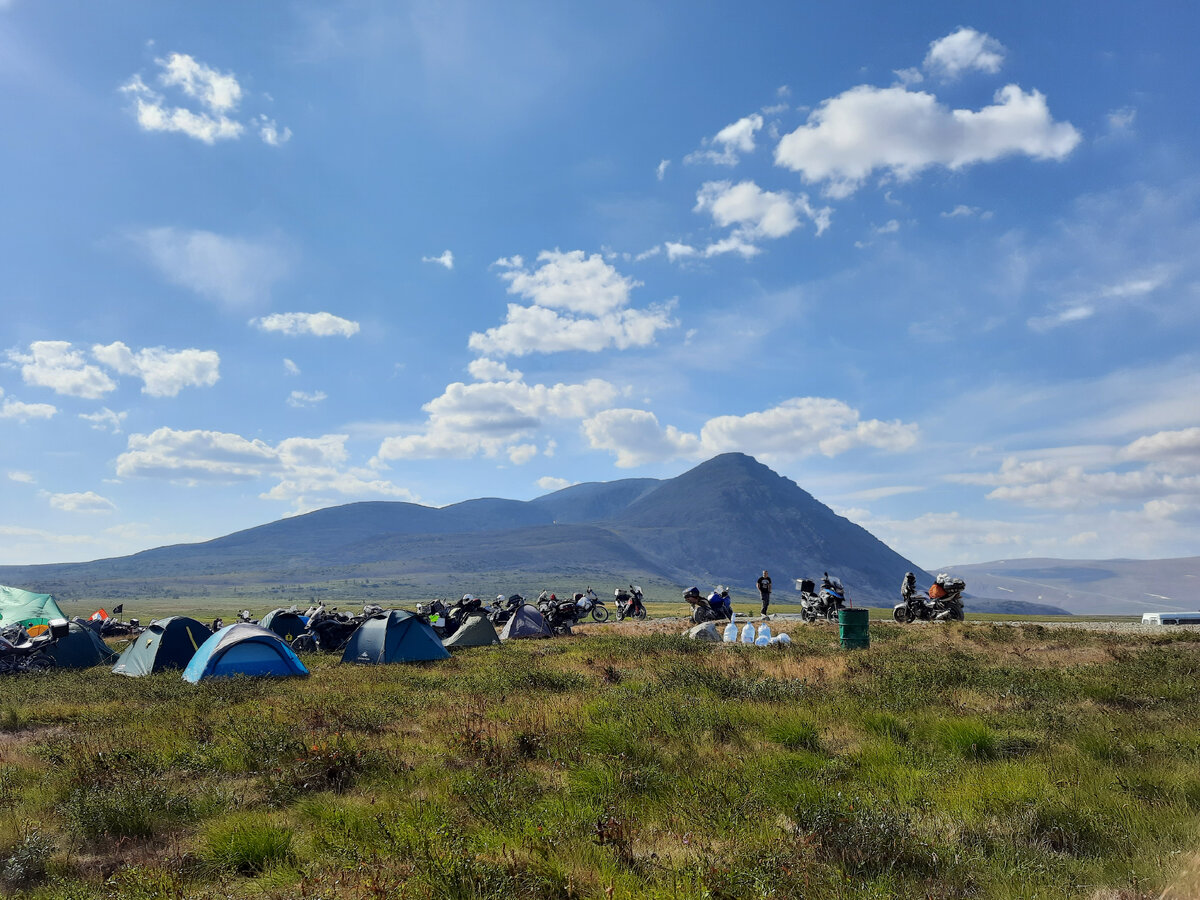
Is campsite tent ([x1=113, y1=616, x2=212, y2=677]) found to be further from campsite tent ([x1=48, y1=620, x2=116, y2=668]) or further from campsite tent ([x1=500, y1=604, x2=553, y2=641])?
campsite tent ([x1=500, y1=604, x2=553, y2=641])

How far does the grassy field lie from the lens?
17.7 ft

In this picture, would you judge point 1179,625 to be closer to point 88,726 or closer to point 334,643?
point 334,643

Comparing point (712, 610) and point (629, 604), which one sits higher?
point (712, 610)

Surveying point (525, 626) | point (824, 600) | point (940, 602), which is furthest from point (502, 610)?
point (940, 602)

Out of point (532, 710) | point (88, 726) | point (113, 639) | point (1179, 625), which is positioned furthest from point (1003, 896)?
point (113, 639)

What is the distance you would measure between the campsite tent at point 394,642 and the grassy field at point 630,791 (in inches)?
262

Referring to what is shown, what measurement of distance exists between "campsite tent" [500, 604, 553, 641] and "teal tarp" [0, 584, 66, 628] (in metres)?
20.4

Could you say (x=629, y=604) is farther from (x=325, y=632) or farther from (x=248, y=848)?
(x=248, y=848)

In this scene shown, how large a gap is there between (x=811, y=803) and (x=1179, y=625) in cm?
3081

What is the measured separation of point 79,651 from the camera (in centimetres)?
2192

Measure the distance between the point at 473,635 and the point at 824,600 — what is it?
17093mm

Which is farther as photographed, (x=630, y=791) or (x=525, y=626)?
(x=525, y=626)

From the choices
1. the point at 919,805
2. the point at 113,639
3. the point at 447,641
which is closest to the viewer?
the point at 919,805

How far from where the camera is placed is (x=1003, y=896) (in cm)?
493
